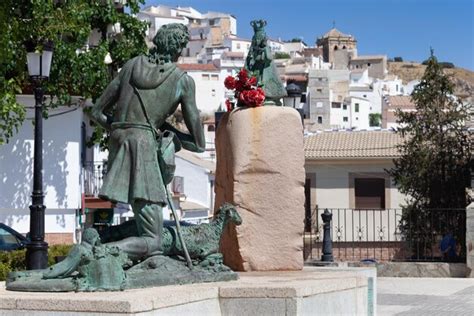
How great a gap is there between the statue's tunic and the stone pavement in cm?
538

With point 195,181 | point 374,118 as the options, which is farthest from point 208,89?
point 195,181

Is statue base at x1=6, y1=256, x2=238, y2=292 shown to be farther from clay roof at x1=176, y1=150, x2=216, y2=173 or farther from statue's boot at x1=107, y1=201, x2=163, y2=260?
clay roof at x1=176, y1=150, x2=216, y2=173

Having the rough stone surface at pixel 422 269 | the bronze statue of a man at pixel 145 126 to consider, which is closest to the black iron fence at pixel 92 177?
the rough stone surface at pixel 422 269

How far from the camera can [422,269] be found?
63.6ft

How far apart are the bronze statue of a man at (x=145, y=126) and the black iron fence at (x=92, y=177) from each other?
2043cm

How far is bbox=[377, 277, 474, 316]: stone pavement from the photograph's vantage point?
1362cm

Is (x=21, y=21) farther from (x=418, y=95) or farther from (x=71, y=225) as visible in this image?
(x=418, y=95)

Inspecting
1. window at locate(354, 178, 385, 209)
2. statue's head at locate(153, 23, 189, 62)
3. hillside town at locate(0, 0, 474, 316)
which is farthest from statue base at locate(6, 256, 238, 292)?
window at locate(354, 178, 385, 209)

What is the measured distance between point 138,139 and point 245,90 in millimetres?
2901

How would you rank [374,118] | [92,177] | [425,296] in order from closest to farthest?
1. [425,296]
2. [92,177]
3. [374,118]

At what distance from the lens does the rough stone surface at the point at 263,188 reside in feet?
36.3

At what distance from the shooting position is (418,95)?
26484 mm

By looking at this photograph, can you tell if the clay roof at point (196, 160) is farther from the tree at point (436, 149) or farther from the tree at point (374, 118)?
the tree at point (374, 118)

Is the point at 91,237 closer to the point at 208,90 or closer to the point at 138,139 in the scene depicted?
the point at 138,139
